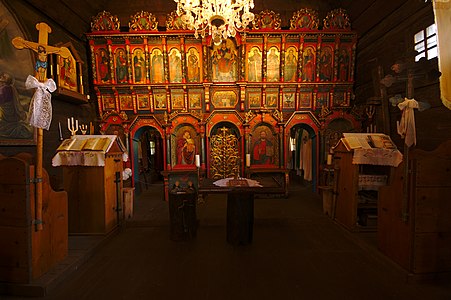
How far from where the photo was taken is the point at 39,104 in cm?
262

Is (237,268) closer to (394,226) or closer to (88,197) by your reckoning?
(394,226)

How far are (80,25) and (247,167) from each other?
668cm

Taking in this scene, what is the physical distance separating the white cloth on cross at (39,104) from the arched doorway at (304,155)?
6433 mm

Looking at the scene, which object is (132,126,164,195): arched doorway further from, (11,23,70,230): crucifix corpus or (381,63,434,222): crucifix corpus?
(381,63,434,222): crucifix corpus

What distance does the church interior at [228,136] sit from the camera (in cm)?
269

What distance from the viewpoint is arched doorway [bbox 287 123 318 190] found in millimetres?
7523

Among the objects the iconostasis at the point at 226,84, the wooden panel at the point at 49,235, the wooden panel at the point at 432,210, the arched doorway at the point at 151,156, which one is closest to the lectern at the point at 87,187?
the wooden panel at the point at 49,235

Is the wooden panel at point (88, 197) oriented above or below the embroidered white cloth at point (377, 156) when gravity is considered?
below

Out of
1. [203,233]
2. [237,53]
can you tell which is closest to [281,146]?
[237,53]

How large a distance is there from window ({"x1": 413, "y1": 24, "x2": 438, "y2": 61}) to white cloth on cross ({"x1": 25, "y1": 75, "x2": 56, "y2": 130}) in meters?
6.30

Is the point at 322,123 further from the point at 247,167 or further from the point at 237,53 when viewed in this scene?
the point at 237,53

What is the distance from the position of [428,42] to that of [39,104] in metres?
6.83

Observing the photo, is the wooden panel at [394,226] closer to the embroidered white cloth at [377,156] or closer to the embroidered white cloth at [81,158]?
the embroidered white cloth at [377,156]

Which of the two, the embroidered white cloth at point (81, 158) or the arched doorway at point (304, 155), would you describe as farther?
the arched doorway at point (304, 155)
